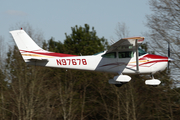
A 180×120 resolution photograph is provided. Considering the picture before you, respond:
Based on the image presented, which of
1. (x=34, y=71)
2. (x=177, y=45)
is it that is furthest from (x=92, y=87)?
(x=177, y=45)

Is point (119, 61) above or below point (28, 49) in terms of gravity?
below

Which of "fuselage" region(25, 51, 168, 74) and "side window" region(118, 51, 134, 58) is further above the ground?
"side window" region(118, 51, 134, 58)

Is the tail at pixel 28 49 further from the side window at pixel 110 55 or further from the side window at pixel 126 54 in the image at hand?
the side window at pixel 126 54

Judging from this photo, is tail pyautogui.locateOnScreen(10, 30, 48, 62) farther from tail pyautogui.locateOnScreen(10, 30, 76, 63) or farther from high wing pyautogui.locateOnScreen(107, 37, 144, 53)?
high wing pyautogui.locateOnScreen(107, 37, 144, 53)

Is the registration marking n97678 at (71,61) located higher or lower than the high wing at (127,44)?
lower

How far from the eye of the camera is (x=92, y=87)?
24.6m

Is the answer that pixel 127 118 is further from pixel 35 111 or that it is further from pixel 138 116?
pixel 35 111

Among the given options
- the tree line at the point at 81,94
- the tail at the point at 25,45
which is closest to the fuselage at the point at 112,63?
the tail at the point at 25,45

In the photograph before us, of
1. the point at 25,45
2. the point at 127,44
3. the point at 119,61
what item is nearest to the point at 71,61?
the point at 119,61

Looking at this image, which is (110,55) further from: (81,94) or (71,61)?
(81,94)

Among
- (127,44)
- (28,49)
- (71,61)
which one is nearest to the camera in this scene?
(127,44)

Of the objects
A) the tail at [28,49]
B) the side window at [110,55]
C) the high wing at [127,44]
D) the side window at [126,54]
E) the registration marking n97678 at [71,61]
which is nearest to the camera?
the high wing at [127,44]

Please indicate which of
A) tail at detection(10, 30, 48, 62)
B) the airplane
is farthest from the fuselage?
tail at detection(10, 30, 48, 62)

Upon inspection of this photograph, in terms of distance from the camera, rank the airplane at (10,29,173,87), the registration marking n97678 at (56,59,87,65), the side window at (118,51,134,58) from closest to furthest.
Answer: the airplane at (10,29,173,87), the side window at (118,51,134,58), the registration marking n97678 at (56,59,87,65)
